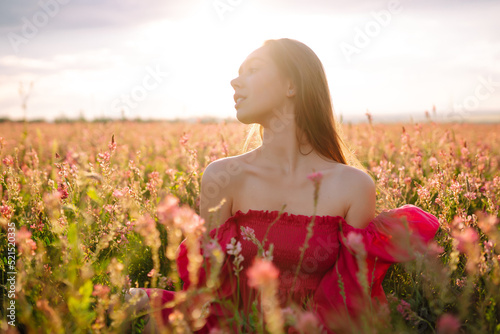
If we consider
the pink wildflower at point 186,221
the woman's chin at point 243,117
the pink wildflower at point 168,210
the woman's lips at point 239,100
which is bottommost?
the pink wildflower at point 186,221

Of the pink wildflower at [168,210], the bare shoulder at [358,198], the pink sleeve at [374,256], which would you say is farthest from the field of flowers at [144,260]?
the bare shoulder at [358,198]

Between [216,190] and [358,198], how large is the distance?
92 centimetres

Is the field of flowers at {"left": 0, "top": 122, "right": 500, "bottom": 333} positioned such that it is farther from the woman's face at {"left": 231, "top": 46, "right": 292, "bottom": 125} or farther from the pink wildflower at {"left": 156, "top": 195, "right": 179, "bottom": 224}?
the woman's face at {"left": 231, "top": 46, "right": 292, "bottom": 125}

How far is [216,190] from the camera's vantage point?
2.59m

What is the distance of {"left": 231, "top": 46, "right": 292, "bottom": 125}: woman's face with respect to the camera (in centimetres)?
250

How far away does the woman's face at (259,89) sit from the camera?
2.50 meters

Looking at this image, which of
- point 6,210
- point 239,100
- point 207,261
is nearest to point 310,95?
point 239,100

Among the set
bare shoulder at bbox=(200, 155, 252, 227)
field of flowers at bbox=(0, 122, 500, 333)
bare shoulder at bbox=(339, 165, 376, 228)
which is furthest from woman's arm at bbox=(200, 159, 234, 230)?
bare shoulder at bbox=(339, 165, 376, 228)

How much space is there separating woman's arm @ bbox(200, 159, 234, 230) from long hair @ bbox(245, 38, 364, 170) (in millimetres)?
573

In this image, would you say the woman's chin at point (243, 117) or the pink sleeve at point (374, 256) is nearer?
the pink sleeve at point (374, 256)

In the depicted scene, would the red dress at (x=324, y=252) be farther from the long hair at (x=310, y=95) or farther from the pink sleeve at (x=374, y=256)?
the long hair at (x=310, y=95)

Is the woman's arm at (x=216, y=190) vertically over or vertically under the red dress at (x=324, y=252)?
over

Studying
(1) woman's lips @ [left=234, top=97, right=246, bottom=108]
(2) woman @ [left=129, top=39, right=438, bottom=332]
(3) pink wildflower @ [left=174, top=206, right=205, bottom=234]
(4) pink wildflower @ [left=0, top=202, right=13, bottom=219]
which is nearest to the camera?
(3) pink wildflower @ [left=174, top=206, right=205, bottom=234]

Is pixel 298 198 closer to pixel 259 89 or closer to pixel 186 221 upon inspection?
pixel 259 89
